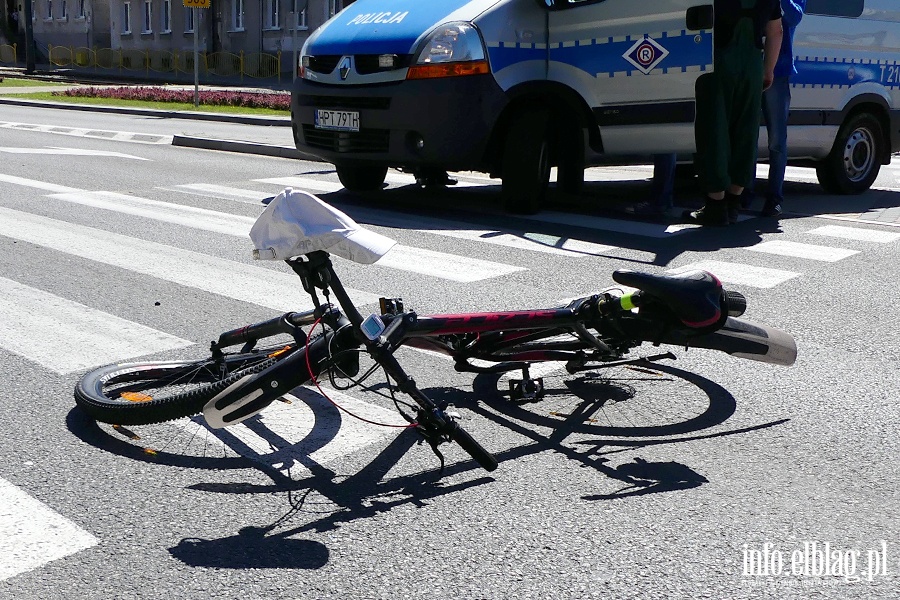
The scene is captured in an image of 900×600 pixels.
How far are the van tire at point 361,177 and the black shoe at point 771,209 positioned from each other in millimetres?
3461

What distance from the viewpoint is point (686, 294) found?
3713mm

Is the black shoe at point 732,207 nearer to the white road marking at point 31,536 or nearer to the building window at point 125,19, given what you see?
the white road marking at point 31,536

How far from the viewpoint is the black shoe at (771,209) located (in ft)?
29.3

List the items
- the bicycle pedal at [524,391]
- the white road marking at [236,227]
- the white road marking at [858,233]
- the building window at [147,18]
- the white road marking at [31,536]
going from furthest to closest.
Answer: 1. the building window at [147,18]
2. the white road marking at [858,233]
3. the white road marking at [236,227]
4. the bicycle pedal at [524,391]
5. the white road marking at [31,536]

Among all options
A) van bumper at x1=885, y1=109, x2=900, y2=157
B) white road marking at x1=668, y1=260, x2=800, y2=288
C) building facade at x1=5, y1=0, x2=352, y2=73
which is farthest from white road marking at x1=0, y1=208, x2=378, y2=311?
building facade at x1=5, y1=0, x2=352, y2=73

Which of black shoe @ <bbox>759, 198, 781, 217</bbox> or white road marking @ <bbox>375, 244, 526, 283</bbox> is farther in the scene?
black shoe @ <bbox>759, 198, 781, 217</bbox>

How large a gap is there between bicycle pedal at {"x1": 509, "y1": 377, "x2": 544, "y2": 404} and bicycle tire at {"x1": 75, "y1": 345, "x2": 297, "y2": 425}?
88cm

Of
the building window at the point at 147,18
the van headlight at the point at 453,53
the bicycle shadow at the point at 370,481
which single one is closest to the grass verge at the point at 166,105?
the van headlight at the point at 453,53

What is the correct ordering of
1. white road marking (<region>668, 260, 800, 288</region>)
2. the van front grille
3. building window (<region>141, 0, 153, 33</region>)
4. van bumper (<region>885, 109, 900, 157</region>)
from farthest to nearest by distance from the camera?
building window (<region>141, 0, 153, 33</region>) < van bumper (<region>885, 109, 900, 157</region>) < the van front grille < white road marking (<region>668, 260, 800, 288</region>)

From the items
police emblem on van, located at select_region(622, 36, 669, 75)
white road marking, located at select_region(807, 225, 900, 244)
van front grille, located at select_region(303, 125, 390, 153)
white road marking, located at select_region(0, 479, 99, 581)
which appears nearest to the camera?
white road marking, located at select_region(0, 479, 99, 581)

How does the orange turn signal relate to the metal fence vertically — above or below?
below

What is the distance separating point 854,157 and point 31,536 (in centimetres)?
950

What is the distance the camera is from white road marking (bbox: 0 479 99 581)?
2674 millimetres

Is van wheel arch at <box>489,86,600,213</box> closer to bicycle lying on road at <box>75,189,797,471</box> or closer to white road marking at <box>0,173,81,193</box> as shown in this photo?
white road marking at <box>0,173,81,193</box>
